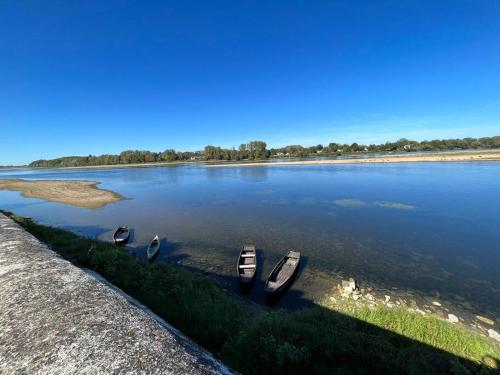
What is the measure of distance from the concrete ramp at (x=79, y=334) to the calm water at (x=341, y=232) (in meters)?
6.87

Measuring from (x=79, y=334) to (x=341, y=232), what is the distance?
15683 millimetres

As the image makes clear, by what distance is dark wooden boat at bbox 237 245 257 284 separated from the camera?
958 cm

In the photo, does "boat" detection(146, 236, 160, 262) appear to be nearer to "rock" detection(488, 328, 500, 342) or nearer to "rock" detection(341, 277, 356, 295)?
"rock" detection(341, 277, 356, 295)

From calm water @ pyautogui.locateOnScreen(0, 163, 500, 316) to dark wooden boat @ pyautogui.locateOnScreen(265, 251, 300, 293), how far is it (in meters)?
0.54

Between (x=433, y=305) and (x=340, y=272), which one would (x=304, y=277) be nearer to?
(x=340, y=272)

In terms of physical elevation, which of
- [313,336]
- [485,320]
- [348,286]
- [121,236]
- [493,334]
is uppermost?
[313,336]

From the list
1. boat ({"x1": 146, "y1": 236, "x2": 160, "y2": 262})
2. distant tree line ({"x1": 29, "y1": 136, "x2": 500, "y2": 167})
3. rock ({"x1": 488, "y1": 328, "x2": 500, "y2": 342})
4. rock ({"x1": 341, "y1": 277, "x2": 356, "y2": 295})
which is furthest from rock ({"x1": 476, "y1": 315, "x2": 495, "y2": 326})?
distant tree line ({"x1": 29, "y1": 136, "x2": 500, "y2": 167})

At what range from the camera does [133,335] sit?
8.18 feet

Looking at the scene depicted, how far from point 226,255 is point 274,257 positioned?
2641mm

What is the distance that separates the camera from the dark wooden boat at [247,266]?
9578mm

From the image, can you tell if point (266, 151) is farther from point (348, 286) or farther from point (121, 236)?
point (348, 286)

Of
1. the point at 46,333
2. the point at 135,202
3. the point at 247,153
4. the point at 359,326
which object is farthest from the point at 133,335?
the point at 247,153

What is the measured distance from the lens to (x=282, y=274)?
32.7 feet

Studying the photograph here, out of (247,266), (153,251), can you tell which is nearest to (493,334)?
(247,266)
